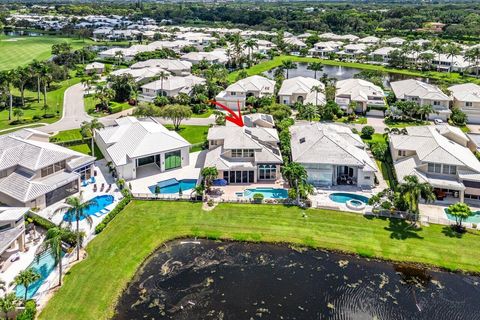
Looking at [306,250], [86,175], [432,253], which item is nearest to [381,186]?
[432,253]

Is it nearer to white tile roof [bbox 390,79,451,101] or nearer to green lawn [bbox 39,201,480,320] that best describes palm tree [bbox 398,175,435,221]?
green lawn [bbox 39,201,480,320]

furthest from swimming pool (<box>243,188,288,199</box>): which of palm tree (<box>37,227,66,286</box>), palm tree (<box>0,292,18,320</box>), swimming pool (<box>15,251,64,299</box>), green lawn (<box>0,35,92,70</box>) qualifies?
green lawn (<box>0,35,92,70</box>)

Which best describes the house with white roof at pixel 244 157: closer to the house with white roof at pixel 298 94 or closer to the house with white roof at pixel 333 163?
the house with white roof at pixel 333 163

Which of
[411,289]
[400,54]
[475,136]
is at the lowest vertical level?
[411,289]

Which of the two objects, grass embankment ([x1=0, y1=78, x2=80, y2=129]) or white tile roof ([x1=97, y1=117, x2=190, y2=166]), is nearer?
white tile roof ([x1=97, y1=117, x2=190, y2=166])

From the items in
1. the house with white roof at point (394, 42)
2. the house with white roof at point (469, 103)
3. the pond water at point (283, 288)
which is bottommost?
the pond water at point (283, 288)

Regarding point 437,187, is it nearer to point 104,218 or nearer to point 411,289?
point 411,289

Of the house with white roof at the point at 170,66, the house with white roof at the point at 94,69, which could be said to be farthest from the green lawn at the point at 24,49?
the house with white roof at the point at 170,66
